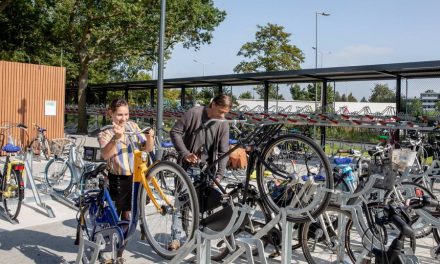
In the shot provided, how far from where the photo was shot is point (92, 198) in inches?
166

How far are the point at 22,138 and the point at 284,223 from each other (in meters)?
12.4

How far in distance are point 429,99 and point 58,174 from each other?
30.2 ft

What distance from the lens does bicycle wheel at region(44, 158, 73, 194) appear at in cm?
797

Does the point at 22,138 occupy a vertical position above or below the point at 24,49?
below

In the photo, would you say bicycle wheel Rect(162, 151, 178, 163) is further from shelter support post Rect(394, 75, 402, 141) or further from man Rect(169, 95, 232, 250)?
shelter support post Rect(394, 75, 402, 141)

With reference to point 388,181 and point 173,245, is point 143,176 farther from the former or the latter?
point 388,181

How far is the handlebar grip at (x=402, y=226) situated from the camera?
2873mm

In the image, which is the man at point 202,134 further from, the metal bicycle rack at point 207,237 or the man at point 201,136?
the metal bicycle rack at point 207,237

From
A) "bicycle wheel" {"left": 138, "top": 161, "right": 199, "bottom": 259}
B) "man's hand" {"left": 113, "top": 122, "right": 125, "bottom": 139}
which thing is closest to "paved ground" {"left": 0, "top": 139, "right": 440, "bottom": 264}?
"bicycle wheel" {"left": 138, "top": 161, "right": 199, "bottom": 259}

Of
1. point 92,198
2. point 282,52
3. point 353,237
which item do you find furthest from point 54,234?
point 282,52

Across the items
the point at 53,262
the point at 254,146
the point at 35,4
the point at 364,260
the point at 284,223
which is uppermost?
the point at 35,4

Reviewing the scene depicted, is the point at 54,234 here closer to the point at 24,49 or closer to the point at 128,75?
the point at 24,49

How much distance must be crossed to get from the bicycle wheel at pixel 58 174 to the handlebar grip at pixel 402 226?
611 cm

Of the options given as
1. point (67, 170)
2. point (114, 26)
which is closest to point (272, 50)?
point (114, 26)
